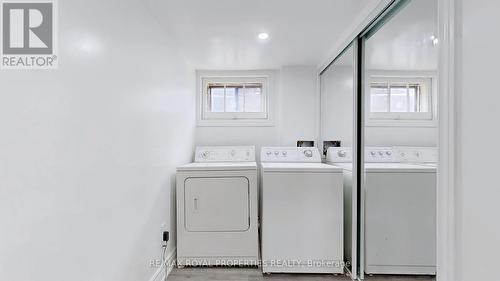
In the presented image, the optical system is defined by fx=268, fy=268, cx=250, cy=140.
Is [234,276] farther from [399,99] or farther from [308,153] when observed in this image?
[399,99]

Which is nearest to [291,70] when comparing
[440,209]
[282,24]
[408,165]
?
[282,24]

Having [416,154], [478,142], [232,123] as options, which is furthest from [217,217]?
[478,142]

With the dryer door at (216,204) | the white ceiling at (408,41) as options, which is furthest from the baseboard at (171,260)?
the white ceiling at (408,41)

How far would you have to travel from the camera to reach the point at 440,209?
3.62 feet

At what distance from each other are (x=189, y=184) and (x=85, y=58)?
1449 millimetres

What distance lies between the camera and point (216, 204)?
2379 millimetres

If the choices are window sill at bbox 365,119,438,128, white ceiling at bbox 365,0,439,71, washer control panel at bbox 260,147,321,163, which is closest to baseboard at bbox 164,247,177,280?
washer control panel at bbox 260,147,321,163

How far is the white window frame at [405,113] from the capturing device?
1.27 m

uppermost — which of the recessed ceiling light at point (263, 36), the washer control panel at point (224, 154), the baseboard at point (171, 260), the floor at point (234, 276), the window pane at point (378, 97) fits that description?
the recessed ceiling light at point (263, 36)

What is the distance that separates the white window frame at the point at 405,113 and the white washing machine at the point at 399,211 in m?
0.16

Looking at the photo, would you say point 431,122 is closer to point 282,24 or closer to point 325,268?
point 282,24

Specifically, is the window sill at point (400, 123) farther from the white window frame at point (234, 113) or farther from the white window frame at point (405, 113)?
the white window frame at point (234, 113)

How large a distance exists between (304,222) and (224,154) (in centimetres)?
132

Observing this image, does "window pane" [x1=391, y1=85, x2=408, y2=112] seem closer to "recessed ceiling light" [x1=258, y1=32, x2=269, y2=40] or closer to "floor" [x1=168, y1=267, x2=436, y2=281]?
"recessed ceiling light" [x1=258, y1=32, x2=269, y2=40]
